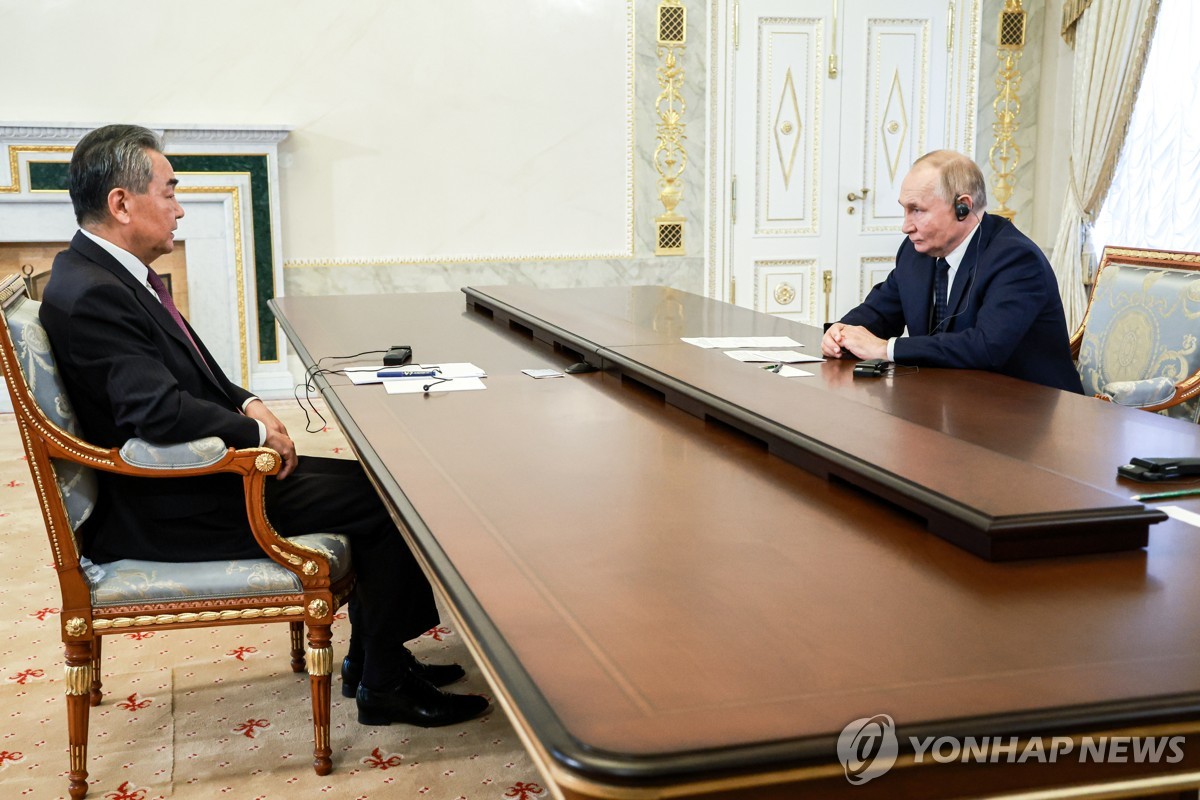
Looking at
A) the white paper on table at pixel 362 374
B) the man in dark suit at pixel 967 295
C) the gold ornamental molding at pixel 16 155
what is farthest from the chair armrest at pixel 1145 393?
the gold ornamental molding at pixel 16 155

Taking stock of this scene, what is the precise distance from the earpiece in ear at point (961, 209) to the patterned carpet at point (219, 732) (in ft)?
5.94

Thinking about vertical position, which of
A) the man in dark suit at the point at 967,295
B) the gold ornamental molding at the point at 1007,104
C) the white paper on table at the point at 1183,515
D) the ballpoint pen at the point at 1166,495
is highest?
the gold ornamental molding at the point at 1007,104

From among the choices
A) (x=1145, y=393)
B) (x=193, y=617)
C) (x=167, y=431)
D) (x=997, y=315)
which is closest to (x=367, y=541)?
(x=193, y=617)

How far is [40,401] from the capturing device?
228cm

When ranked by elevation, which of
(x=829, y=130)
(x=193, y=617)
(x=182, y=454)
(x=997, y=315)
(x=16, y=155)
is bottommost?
(x=193, y=617)

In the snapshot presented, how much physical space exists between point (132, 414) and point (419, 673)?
38.3 inches

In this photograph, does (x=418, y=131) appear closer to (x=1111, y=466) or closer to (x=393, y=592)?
(x=393, y=592)

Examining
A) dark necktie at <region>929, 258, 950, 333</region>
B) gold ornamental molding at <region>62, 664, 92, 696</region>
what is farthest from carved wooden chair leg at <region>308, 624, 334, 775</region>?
dark necktie at <region>929, 258, 950, 333</region>

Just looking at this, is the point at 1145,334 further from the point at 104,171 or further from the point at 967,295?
the point at 104,171

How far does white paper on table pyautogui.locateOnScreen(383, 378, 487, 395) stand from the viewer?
2.66 meters

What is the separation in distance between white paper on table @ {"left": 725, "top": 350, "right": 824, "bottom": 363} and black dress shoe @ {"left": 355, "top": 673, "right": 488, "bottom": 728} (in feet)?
3.63

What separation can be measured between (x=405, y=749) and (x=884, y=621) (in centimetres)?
156

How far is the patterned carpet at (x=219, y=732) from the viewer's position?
2363mm

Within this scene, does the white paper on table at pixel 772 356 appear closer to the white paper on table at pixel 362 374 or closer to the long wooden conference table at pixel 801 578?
the long wooden conference table at pixel 801 578
